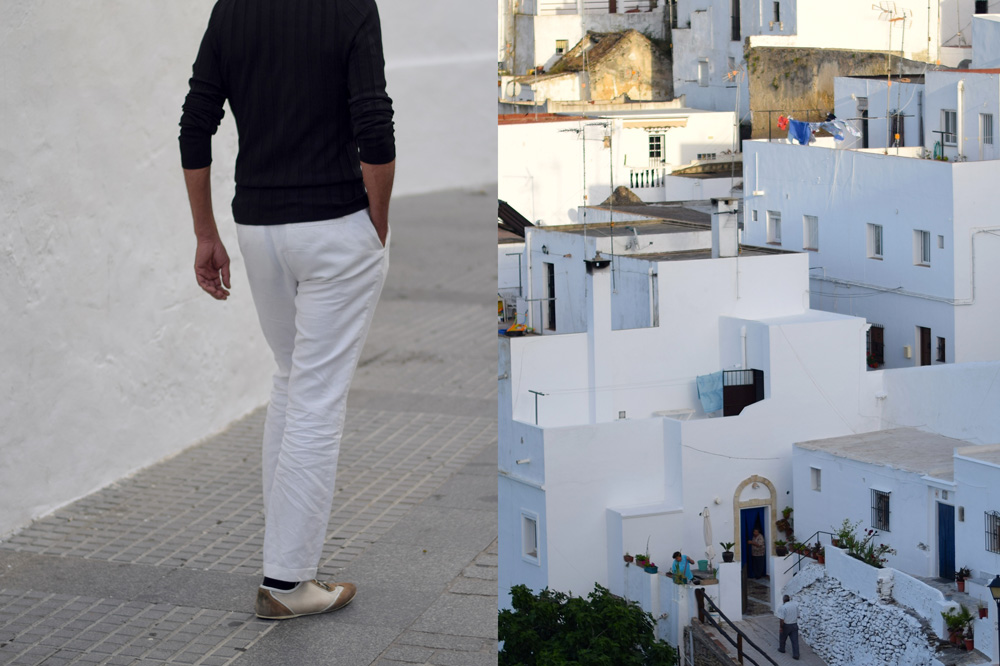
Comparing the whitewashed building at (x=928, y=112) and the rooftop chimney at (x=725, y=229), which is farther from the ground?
the whitewashed building at (x=928, y=112)

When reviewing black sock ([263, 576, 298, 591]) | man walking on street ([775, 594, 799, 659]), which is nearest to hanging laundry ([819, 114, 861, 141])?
man walking on street ([775, 594, 799, 659])

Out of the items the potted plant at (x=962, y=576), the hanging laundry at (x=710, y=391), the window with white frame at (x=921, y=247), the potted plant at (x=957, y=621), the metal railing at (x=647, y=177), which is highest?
the metal railing at (x=647, y=177)

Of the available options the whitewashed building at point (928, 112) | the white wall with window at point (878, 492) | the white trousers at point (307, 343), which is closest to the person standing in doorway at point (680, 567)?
the white wall with window at point (878, 492)

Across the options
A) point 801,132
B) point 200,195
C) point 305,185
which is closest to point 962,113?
point 801,132

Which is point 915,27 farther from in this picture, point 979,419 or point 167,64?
point 167,64

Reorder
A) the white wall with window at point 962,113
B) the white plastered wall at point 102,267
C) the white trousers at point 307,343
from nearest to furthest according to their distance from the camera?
the white wall with window at point 962,113 < the white trousers at point 307,343 < the white plastered wall at point 102,267

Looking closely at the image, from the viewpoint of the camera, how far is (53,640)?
13.6ft

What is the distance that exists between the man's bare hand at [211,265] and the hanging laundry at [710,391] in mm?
1674

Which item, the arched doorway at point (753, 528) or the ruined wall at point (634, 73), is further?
the ruined wall at point (634, 73)

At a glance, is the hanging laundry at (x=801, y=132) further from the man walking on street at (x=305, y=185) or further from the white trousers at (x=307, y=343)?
the white trousers at (x=307, y=343)

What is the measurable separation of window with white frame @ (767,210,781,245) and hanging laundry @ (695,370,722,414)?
339mm

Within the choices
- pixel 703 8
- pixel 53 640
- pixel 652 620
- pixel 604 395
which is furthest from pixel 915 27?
pixel 53 640

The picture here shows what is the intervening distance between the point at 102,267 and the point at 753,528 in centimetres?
383

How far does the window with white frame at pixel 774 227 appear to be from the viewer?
3.15m
